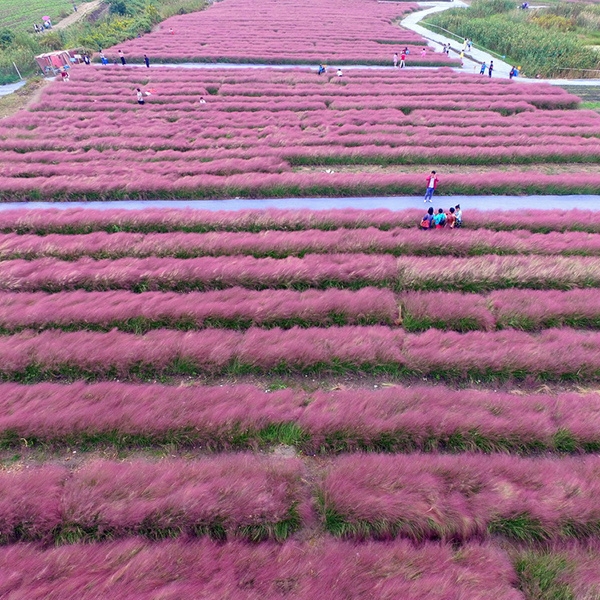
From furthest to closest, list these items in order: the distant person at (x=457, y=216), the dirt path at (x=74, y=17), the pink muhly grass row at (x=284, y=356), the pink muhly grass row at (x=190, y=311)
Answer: the dirt path at (x=74, y=17), the distant person at (x=457, y=216), the pink muhly grass row at (x=190, y=311), the pink muhly grass row at (x=284, y=356)

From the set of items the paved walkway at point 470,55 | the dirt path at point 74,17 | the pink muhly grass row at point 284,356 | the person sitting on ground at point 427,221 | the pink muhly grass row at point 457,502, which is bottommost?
the pink muhly grass row at point 457,502

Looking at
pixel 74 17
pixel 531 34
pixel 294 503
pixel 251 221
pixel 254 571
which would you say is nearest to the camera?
pixel 254 571

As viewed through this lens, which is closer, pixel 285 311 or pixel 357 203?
pixel 285 311

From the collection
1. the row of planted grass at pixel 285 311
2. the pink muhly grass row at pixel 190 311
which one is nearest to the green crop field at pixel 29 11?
the pink muhly grass row at pixel 190 311

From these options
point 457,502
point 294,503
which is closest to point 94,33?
point 294,503

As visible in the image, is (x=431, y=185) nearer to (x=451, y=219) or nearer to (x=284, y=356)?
(x=451, y=219)

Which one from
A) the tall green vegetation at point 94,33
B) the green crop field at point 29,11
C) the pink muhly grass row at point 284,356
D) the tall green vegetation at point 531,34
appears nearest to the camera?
the pink muhly grass row at point 284,356

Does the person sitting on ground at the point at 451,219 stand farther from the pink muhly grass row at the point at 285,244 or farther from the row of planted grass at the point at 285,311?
the row of planted grass at the point at 285,311

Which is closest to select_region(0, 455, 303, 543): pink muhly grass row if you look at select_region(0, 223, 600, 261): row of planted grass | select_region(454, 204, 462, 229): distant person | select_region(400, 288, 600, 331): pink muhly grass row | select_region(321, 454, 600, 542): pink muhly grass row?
select_region(321, 454, 600, 542): pink muhly grass row
